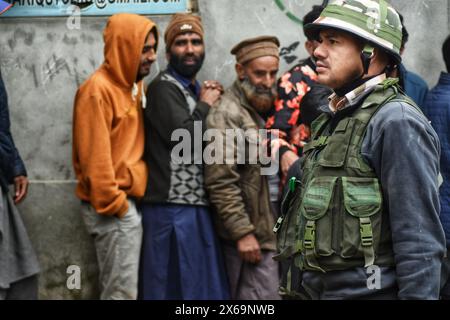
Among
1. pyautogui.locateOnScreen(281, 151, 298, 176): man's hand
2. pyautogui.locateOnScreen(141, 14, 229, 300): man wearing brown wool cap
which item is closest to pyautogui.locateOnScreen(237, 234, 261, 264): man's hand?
pyautogui.locateOnScreen(141, 14, 229, 300): man wearing brown wool cap

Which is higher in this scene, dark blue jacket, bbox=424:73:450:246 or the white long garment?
dark blue jacket, bbox=424:73:450:246

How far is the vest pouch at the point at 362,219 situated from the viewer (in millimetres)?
3404

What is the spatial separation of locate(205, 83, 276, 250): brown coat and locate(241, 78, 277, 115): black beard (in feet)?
0.15

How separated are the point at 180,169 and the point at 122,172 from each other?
0.37m

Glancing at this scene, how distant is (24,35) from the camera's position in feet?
22.5

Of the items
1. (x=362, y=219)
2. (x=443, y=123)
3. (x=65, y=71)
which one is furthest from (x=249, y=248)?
(x=362, y=219)

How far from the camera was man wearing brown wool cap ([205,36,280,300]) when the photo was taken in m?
6.13

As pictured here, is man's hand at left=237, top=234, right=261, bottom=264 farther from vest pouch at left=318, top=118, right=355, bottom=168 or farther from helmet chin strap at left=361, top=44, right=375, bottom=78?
helmet chin strap at left=361, top=44, right=375, bottom=78

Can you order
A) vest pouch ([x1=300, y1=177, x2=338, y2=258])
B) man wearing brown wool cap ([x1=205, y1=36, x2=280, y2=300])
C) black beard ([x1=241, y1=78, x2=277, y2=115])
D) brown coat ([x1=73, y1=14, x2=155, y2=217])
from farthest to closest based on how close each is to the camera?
black beard ([x1=241, y1=78, x2=277, y2=115]) < man wearing brown wool cap ([x1=205, y1=36, x2=280, y2=300]) < brown coat ([x1=73, y1=14, x2=155, y2=217]) < vest pouch ([x1=300, y1=177, x2=338, y2=258])

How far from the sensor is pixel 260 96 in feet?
20.5

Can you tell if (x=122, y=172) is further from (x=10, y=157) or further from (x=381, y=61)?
(x=381, y=61)

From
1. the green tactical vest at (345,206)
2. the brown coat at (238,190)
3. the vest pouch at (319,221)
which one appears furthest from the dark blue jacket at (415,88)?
the vest pouch at (319,221)

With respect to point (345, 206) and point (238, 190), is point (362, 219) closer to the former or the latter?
point (345, 206)

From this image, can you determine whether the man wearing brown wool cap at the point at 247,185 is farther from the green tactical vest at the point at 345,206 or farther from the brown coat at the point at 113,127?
the green tactical vest at the point at 345,206
